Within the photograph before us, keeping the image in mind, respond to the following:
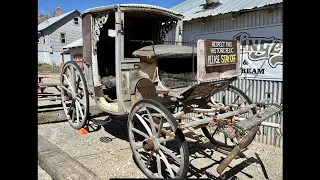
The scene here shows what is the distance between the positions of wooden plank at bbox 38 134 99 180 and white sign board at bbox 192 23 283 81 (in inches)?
178

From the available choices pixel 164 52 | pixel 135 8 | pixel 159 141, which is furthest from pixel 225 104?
pixel 135 8

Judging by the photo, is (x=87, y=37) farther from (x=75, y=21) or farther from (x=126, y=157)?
(x=75, y=21)

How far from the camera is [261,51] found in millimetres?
6000

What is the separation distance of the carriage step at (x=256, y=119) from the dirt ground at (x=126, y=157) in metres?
0.90

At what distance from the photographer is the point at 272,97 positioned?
5875mm

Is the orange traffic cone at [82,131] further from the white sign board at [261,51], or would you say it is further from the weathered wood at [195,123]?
the white sign board at [261,51]

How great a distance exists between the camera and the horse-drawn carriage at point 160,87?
355 centimetres

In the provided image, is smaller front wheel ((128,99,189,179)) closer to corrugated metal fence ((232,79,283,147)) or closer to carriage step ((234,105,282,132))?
carriage step ((234,105,282,132))

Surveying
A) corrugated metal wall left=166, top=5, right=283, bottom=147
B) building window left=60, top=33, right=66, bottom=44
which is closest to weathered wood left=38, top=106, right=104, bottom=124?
corrugated metal wall left=166, top=5, right=283, bottom=147

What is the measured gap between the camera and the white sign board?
224 inches

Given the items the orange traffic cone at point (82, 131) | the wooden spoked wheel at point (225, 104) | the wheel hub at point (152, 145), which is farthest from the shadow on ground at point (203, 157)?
the wheel hub at point (152, 145)

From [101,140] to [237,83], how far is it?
3.59m
